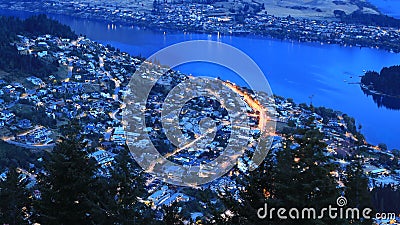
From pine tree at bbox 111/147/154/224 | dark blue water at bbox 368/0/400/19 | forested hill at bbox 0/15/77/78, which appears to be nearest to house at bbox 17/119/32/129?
forested hill at bbox 0/15/77/78

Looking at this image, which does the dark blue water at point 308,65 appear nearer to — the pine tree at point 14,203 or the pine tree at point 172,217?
the pine tree at point 172,217

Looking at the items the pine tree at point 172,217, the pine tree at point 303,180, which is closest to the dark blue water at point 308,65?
the pine tree at point 172,217

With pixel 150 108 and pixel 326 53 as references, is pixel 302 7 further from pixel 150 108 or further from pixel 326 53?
pixel 150 108

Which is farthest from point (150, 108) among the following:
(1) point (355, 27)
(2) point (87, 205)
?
(1) point (355, 27)

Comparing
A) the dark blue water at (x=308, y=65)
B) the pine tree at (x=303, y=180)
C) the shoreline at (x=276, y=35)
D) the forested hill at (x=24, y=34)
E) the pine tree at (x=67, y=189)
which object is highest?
the pine tree at (x=303, y=180)

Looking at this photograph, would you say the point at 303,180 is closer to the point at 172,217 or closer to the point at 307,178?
the point at 307,178

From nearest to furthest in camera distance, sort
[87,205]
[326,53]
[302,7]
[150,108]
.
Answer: [87,205] < [150,108] < [326,53] < [302,7]

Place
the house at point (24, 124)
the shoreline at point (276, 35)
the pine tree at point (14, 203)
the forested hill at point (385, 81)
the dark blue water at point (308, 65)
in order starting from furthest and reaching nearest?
the shoreline at point (276, 35) < the forested hill at point (385, 81) < the dark blue water at point (308, 65) < the house at point (24, 124) < the pine tree at point (14, 203)
